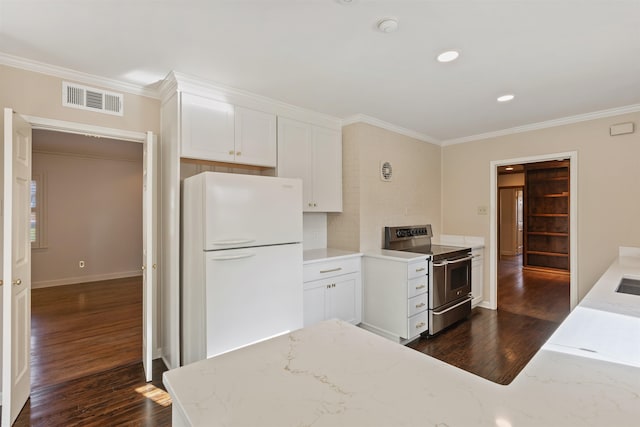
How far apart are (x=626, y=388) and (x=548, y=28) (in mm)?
1900

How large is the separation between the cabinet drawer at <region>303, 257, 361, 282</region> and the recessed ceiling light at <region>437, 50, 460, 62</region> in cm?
197

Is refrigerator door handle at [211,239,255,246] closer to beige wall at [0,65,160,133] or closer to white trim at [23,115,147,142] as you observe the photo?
white trim at [23,115,147,142]

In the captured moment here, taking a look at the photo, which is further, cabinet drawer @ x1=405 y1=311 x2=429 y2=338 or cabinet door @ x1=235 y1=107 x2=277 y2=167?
cabinet drawer @ x1=405 y1=311 x2=429 y2=338

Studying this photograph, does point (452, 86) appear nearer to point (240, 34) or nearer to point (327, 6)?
point (327, 6)

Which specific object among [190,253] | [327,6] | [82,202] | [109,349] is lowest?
[109,349]

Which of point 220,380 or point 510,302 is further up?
point 220,380

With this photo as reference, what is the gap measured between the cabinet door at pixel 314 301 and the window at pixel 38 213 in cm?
532

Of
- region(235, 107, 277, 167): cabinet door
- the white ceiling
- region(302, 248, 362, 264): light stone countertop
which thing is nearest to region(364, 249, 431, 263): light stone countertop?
region(302, 248, 362, 264): light stone countertop

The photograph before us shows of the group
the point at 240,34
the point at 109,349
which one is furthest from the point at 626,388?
the point at 109,349

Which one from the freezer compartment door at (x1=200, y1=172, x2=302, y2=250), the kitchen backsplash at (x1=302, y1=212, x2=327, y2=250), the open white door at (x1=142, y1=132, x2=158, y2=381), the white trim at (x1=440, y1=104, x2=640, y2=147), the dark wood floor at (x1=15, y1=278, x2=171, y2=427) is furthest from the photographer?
the kitchen backsplash at (x1=302, y1=212, x2=327, y2=250)

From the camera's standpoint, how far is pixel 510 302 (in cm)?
448

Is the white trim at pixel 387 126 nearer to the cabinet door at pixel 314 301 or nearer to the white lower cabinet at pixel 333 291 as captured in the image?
the white lower cabinet at pixel 333 291

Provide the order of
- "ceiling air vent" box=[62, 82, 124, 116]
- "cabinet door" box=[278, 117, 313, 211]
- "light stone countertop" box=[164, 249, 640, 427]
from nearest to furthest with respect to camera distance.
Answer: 1. "light stone countertop" box=[164, 249, 640, 427]
2. "ceiling air vent" box=[62, 82, 124, 116]
3. "cabinet door" box=[278, 117, 313, 211]

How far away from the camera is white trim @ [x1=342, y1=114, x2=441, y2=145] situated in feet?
11.3
